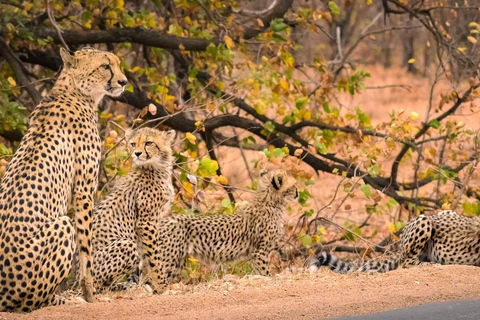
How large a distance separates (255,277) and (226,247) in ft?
2.93

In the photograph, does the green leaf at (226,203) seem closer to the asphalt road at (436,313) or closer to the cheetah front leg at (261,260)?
the cheetah front leg at (261,260)

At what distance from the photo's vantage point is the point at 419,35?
20.1 meters

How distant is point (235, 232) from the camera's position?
6.93 meters

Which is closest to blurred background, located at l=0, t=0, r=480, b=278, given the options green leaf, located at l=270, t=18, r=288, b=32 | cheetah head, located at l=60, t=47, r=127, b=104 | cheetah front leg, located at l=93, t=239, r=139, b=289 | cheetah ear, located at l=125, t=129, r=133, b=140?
green leaf, located at l=270, t=18, r=288, b=32

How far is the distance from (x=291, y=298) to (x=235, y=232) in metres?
1.90

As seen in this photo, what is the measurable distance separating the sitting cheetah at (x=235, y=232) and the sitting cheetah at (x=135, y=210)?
170 millimetres

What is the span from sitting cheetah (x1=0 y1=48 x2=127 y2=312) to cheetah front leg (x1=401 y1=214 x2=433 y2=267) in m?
2.49

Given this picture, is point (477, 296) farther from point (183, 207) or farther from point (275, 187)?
point (183, 207)

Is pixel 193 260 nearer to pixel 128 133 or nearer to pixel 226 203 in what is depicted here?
pixel 226 203

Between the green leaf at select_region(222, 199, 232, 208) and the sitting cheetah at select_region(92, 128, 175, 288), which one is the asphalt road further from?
the green leaf at select_region(222, 199, 232, 208)

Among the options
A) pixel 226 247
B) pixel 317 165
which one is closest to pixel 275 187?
pixel 226 247

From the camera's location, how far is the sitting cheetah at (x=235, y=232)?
666 centimetres

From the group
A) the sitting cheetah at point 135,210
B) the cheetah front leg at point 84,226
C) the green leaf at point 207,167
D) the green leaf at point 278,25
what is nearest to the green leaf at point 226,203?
the green leaf at point 207,167

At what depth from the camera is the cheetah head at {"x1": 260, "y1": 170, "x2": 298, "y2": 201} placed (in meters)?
7.09
